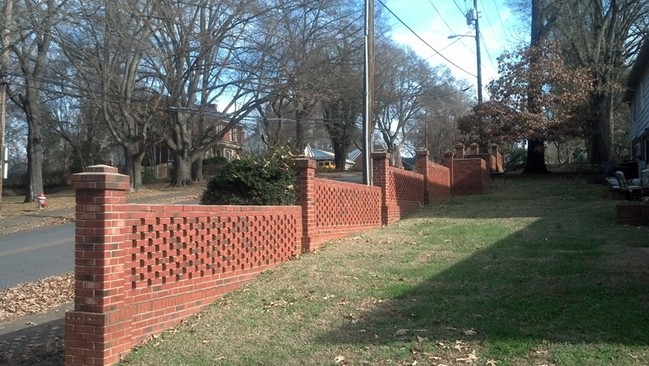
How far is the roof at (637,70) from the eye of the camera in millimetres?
22158

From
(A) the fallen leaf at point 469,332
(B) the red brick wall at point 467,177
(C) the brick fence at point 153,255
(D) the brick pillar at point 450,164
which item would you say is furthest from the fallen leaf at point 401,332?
(B) the red brick wall at point 467,177

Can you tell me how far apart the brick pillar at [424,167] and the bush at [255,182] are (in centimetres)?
909

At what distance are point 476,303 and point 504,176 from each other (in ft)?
80.0

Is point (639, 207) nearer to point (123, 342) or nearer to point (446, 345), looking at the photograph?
point (446, 345)

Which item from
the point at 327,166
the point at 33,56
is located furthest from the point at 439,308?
the point at 327,166

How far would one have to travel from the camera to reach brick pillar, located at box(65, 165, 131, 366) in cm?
619

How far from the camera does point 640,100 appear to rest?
87.6 feet

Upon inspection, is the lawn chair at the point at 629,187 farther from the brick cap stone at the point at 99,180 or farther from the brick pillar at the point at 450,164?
the brick cap stone at the point at 99,180

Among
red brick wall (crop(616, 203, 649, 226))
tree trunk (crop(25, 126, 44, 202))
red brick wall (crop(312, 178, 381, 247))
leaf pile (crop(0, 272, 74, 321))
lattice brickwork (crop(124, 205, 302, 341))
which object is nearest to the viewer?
lattice brickwork (crop(124, 205, 302, 341))

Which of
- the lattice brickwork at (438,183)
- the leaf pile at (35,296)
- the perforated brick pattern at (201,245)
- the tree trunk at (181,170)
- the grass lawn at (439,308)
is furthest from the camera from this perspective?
the tree trunk at (181,170)

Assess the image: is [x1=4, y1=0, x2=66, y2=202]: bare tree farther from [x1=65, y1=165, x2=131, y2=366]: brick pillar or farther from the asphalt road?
[x1=65, y1=165, x2=131, y2=366]: brick pillar

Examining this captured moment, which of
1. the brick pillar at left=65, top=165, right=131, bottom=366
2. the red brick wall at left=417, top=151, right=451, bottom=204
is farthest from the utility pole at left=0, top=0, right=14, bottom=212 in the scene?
the brick pillar at left=65, top=165, right=131, bottom=366

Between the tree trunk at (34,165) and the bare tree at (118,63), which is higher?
the bare tree at (118,63)

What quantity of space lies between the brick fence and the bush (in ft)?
0.92
